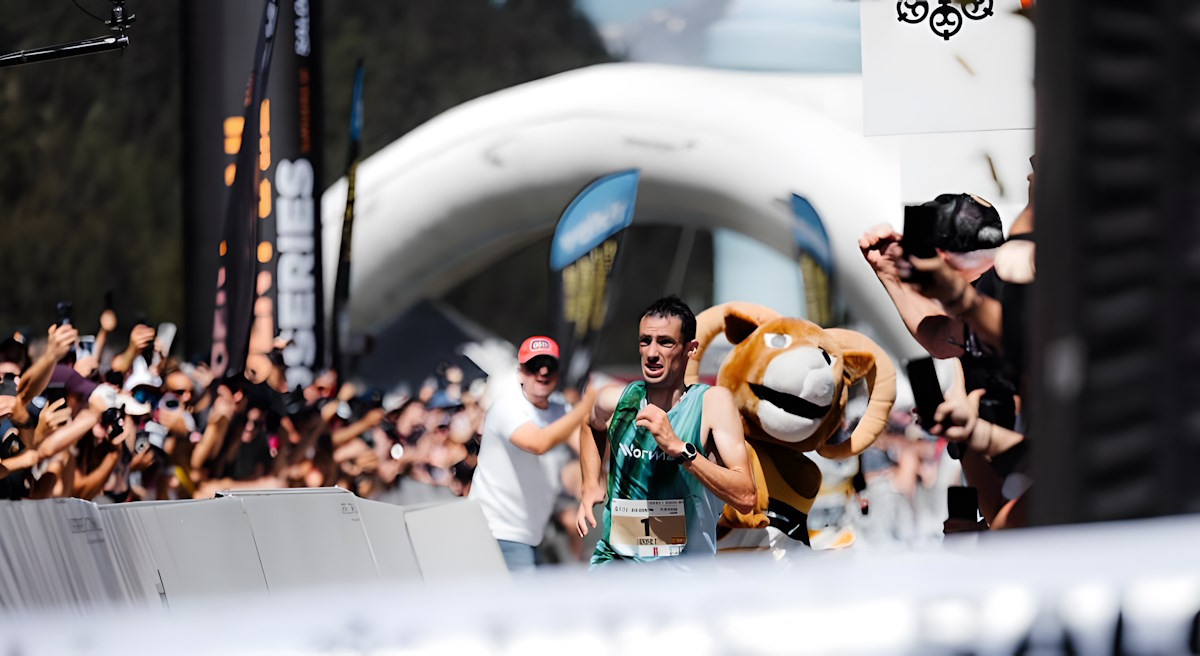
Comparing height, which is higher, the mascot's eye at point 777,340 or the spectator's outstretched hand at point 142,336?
the mascot's eye at point 777,340

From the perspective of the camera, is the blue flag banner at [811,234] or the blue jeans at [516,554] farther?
the blue flag banner at [811,234]

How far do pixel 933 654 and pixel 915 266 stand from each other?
3.38 m

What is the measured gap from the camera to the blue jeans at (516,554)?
555 centimetres

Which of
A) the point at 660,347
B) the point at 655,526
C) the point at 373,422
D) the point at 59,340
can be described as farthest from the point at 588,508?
the point at 373,422

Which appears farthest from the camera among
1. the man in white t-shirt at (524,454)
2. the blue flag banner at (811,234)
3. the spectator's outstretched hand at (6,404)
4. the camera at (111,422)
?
the blue flag banner at (811,234)

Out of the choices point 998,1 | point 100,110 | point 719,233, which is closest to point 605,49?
point 100,110

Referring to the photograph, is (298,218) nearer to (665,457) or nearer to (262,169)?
(262,169)

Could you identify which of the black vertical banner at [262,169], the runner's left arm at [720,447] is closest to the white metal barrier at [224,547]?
the runner's left arm at [720,447]

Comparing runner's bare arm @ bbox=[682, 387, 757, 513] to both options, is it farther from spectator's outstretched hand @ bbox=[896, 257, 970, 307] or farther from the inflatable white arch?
the inflatable white arch

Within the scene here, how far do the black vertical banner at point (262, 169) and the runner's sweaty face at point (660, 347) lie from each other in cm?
485

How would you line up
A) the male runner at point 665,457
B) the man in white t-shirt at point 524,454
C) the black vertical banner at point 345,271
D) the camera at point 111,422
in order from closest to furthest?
the male runner at point 665,457
the man in white t-shirt at point 524,454
the camera at point 111,422
the black vertical banner at point 345,271

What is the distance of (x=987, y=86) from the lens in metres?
4.59

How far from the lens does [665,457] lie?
4094 mm

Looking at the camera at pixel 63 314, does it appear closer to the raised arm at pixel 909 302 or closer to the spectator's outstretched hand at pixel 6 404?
the spectator's outstretched hand at pixel 6 404
